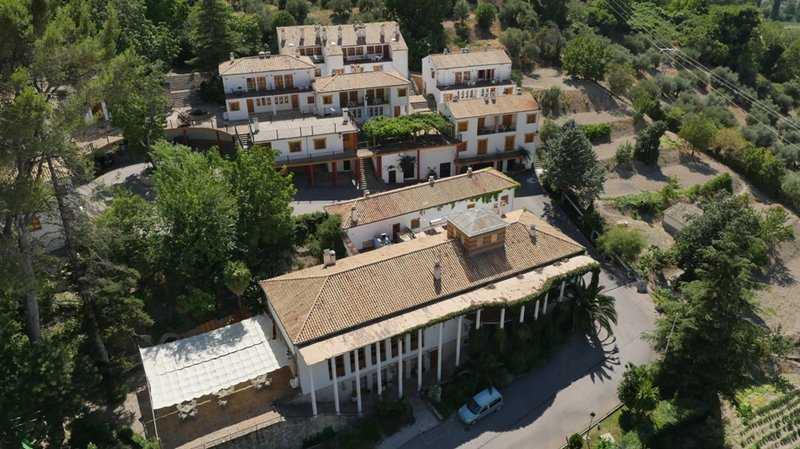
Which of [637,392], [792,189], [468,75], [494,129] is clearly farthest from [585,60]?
[637,392]

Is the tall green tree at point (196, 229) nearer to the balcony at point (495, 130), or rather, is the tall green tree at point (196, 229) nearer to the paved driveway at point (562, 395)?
the paved driveway at point (562, 395)

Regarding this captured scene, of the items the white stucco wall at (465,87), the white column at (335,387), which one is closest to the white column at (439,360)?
the white column at (335,387)

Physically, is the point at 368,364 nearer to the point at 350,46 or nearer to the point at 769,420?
the point at 769,420

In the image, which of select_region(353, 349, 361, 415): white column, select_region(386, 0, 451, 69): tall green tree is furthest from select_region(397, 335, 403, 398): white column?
select_region(386, 0, 451, 69): tall green tree

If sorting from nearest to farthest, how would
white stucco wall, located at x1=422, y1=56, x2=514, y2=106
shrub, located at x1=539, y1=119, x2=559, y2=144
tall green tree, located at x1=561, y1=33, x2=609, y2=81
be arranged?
1. shrub, located at x1=539, y1=119, x2=559, y2=144
2. white stucco wall, located at x1=422, y1=56, x2=514, y2=106
3. tall green tree, located at x1=561, y1=33, x2=609, y2=81

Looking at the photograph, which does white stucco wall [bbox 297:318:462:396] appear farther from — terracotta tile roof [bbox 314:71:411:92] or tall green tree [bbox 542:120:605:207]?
terracotta tile roof [bbox 314:71:411:92]

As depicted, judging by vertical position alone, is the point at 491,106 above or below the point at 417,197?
above
